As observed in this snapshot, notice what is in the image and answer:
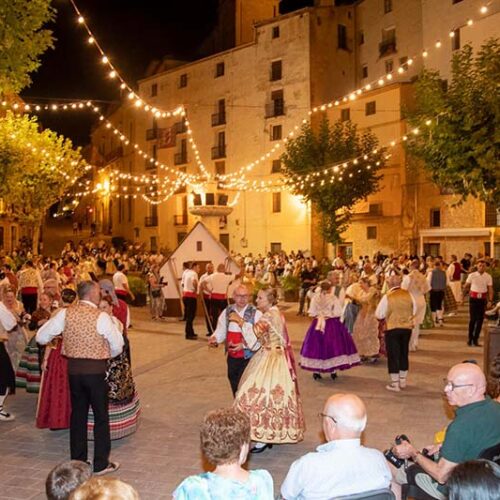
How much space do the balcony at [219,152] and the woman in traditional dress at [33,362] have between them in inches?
1303

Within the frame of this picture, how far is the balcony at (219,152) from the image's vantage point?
40469mm

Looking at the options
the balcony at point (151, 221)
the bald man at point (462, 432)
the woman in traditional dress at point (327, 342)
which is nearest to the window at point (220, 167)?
the balcony at point (151, 221)

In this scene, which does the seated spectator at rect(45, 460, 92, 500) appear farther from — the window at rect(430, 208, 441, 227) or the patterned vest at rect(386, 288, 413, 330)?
the window at rect(430, 208, 441, 227)

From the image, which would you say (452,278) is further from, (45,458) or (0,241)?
(0,241)

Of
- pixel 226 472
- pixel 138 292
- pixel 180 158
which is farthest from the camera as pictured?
pixel 180 158

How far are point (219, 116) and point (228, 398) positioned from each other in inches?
1344

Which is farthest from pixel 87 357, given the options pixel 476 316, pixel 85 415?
pixel 476 316

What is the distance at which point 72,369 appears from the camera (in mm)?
5340

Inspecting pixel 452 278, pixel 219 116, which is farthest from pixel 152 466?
pixel 219 116

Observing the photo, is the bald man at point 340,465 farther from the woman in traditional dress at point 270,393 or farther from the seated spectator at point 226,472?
the woman in traditional dress at point 270,393

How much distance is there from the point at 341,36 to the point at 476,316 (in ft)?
94.7

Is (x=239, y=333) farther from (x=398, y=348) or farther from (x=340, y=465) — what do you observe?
(x=340, y=465)

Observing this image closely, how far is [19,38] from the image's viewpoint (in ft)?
35.5

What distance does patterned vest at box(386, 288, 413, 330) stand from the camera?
338 inches
